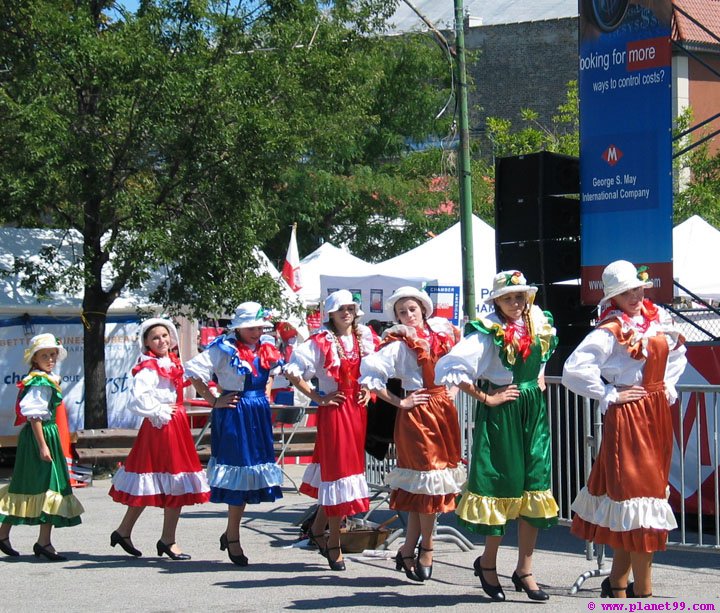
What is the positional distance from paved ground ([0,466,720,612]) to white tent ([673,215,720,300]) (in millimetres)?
6838

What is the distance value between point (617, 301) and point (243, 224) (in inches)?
346

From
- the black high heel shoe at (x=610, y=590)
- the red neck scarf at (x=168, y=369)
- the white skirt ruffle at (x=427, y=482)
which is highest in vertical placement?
the red neck scarf at (x=168, y=369)

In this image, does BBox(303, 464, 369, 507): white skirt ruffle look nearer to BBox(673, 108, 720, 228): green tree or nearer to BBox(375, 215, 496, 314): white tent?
BBox(375, 215, 496, 314): white tent

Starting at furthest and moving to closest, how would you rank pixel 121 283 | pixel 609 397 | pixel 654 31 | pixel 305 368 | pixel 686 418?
1. pixel 121 283
2. pixel 654 31
3. pixel 686 418
4. pixel 305 368
5. pixel 609 397

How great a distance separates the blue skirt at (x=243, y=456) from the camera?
8.27 metres

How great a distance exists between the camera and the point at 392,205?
25906mm

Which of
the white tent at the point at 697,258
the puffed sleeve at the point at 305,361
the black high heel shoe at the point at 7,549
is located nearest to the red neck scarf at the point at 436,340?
the puffed sleeve at the point at 305,361

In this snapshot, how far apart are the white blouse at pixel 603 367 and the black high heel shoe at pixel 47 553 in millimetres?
4400

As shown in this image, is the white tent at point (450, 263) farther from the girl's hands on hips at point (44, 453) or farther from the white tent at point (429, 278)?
the girl's hands on hips at point (44, 453)

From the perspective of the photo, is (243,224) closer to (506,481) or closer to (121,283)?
(121,283)

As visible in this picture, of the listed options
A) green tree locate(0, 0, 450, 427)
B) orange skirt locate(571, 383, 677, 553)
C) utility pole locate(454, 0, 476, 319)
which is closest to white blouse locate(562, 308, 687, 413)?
orange skirt locate(571, 383, 677, 553)

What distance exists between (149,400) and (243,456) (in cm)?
84

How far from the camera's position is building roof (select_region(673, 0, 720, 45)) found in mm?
32656

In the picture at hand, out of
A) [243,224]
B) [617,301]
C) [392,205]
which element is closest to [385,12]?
[392,205]
